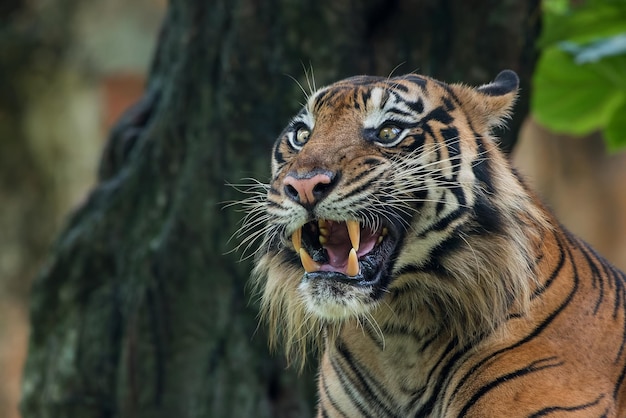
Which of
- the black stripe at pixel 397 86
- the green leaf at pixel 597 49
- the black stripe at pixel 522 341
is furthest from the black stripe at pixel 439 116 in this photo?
the green leaf at pixel 597 49

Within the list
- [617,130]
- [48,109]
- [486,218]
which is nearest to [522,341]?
[486,218]

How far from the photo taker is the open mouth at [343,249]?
3.23 meters

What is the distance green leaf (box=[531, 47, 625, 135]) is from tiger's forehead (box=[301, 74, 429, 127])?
2.92 metres

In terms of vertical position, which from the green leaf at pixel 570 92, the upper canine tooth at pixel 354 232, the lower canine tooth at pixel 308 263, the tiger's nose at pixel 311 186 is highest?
the green leaf at pixel 570 92

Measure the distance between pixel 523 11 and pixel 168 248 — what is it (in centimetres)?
240

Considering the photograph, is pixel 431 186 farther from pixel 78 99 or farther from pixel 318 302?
pixel 78 99

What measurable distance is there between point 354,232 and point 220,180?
244 cm

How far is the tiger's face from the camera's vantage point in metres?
3.21

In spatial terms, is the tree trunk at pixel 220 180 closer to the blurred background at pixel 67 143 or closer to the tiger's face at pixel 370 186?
the tiger's face at pixel 370 186

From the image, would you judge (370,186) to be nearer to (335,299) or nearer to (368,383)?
(335,299)

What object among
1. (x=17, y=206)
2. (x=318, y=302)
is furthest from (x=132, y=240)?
(x=17, y=206)

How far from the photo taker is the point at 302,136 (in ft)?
11.7

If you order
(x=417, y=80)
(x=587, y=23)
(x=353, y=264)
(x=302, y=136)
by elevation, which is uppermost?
(x=587, y=23)

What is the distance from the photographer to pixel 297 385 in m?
5.55
